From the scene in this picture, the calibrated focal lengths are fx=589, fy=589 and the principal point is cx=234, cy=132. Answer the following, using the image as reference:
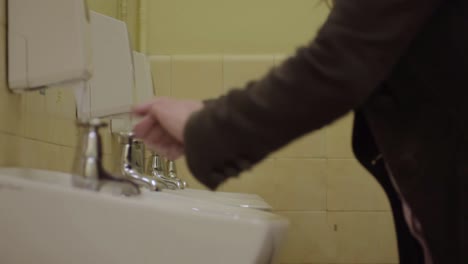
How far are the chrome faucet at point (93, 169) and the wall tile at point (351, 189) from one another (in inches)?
52.0

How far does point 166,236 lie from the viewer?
0.55 meters

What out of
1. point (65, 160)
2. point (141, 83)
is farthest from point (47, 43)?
point (141, 83)

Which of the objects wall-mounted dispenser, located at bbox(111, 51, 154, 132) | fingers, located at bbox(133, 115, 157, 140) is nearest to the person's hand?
fingers, located at bbox(133, 115, 157, 140)

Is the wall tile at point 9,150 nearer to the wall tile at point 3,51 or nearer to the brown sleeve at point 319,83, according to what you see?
the wall tile at point 3,51

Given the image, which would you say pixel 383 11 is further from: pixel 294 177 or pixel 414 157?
pixel 294 177

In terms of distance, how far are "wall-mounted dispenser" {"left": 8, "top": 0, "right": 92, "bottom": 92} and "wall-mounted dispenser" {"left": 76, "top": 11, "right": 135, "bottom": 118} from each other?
0.20 metres

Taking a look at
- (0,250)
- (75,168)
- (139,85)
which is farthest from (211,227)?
(139,85)

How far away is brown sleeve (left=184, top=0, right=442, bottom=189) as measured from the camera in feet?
1.38

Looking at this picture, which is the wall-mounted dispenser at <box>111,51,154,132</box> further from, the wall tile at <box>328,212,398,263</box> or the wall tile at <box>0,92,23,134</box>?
the wall tile at <box>328,212,398,263</box>

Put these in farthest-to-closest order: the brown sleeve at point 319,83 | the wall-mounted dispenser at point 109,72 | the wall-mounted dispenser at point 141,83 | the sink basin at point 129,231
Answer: the wall-mounted dispenser at point 141,83 < the wall-mounted dispenser at point 109,72 < the sink basin at point 129,231 < the brown sleeve at point 319,83

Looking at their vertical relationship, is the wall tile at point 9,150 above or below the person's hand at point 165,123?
below

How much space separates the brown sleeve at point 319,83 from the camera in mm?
419

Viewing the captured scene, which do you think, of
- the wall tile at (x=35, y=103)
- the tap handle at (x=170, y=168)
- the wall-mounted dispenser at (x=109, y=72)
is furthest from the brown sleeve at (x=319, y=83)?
the tap handle at (x=170, y=168)

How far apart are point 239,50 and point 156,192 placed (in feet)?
3.53
